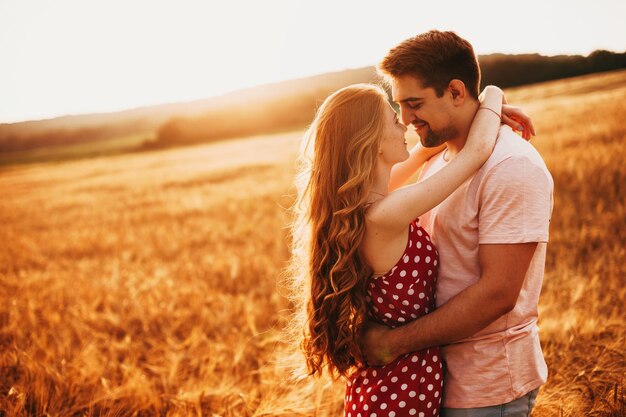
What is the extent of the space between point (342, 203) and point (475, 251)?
2.01 feet

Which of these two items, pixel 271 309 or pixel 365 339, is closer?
pixel 365 339

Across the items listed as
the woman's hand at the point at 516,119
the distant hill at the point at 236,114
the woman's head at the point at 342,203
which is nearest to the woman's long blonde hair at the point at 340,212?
the woman's head at the point at 342,203

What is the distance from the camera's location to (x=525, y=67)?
53.5 m

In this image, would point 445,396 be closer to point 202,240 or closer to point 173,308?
point 173,308

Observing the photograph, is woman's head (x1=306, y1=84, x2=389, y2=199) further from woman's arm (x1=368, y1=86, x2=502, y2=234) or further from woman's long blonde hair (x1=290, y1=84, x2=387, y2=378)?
woman's arm (x1=368, y1=86, x2=502, y2=234)

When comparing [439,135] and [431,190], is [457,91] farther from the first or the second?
[431,190]

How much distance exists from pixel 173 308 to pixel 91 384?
5.81 feet

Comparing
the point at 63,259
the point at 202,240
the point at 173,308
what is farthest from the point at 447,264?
the point at 63,259

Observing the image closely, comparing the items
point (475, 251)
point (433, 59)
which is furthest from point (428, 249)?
point (433, 59)

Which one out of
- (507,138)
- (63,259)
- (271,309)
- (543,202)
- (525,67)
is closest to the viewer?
(543,202)

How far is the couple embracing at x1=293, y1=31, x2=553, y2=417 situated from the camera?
5.61 ft

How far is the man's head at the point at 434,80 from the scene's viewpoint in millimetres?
1929

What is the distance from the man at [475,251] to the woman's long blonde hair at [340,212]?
17cm

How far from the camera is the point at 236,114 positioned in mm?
72375
